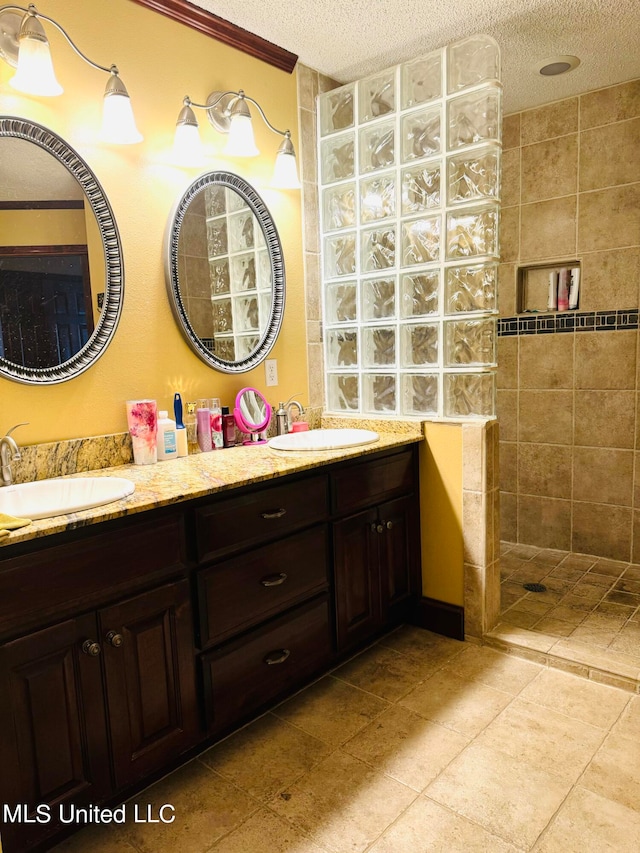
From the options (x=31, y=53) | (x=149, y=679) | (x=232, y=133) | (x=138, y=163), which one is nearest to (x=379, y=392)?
(x=232, y=133)

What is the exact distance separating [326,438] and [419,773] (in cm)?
122

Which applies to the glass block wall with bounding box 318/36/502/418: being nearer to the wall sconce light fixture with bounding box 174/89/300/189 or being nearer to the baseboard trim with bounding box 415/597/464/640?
the wall sconce light fixture with bounding box 174/89/300/189

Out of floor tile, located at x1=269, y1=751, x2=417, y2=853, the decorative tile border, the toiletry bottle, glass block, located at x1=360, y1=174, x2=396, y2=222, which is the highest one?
glass block, located at x1=360, y1=174, x2=396, y2=222

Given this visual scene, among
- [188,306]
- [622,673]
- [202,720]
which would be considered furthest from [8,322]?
[622,673]

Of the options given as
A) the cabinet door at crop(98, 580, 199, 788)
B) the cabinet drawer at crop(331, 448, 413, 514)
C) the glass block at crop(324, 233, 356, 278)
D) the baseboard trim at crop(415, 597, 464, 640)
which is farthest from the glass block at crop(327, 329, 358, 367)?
the cabinet door at crop(98, 580, 199, 788)

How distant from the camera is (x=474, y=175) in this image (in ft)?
7.18

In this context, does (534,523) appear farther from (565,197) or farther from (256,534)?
(256,534)

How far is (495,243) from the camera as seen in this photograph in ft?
7.19

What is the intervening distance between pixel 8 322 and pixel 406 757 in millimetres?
1693

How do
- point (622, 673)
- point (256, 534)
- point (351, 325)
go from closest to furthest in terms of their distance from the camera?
point (256, 534)
point (622, 673)
point (351, 325)

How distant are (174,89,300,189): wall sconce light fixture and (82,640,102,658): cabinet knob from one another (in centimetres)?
159

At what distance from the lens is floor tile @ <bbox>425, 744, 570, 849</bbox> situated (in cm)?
148

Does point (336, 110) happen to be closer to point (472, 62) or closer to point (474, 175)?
point (472, 62)

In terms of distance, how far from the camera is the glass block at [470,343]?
2.25m
